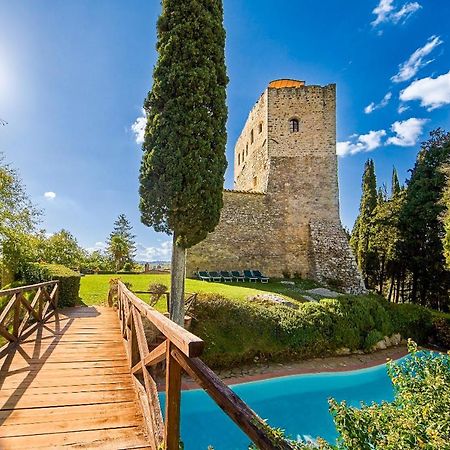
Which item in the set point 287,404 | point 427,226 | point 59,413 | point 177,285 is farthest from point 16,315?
point 427,226

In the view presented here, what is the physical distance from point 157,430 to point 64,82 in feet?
34.1

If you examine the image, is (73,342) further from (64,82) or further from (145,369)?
(64,82)

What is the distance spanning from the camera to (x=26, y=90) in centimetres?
895

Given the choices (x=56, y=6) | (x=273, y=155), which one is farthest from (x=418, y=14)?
(x=56, y=6)

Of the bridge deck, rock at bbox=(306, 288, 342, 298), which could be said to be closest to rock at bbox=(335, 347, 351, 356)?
rock at bbox=(306, 288, 342, 298)

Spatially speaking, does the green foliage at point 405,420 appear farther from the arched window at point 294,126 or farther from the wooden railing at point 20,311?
the arched window at point 294,126

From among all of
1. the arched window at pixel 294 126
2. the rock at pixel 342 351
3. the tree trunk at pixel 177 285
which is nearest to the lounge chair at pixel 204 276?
the rock at pixel 342 351

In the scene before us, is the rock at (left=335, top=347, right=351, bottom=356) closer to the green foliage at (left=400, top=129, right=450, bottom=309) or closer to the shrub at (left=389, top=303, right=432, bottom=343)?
the shrub at (left=389, top=303, right=432, bottom=343)

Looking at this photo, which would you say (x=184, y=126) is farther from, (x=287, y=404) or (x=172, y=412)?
(x=287, y=404)

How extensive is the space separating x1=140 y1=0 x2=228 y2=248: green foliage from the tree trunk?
286mm

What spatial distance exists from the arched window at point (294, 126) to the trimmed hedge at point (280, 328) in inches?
442

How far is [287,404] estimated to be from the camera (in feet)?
25.1

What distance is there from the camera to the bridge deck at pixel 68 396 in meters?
2.34

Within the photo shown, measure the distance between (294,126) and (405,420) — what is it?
18056 mm
